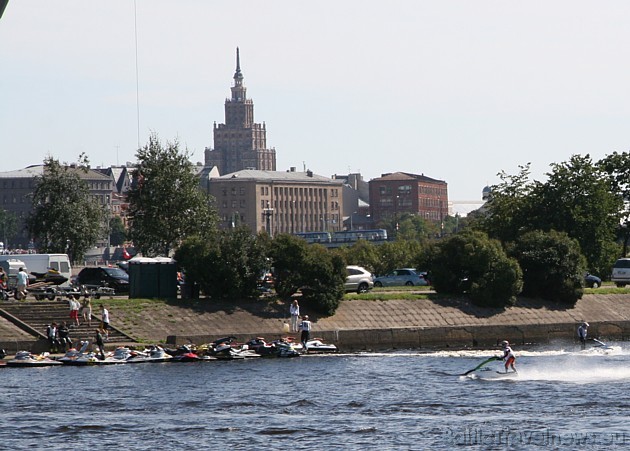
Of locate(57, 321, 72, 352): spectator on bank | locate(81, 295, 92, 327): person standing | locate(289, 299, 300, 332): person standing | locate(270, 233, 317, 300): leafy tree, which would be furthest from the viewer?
locate(270, 233, 317, 300): leafy tree

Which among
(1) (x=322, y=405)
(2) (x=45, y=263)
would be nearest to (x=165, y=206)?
(2) (x=45, y=263)

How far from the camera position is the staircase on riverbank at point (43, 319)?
69.2 m

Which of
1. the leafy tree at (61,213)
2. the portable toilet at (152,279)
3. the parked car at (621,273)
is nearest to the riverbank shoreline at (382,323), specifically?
the portable toilet at (152,279)

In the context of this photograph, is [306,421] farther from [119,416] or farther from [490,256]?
[490,256]

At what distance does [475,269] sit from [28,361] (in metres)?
34.1

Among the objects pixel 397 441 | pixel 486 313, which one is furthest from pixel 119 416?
pixel 486 313

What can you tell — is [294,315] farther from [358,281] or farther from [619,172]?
[619,172]

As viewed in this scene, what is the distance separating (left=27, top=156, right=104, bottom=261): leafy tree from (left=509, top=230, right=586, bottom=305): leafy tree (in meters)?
31.3

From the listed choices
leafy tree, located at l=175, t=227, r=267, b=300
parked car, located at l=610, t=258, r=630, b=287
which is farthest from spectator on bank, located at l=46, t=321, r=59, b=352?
parked car, located at l=610, t=258, r=630, b=287

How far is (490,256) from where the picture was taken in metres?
87.4

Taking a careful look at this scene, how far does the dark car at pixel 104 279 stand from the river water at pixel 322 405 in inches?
721

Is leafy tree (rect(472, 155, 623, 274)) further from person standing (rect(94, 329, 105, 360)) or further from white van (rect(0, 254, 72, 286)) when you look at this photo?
person standing (rect(94, 329, 105, 360))

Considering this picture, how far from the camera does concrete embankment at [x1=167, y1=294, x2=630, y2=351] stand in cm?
7656

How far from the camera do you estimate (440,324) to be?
273 ft
